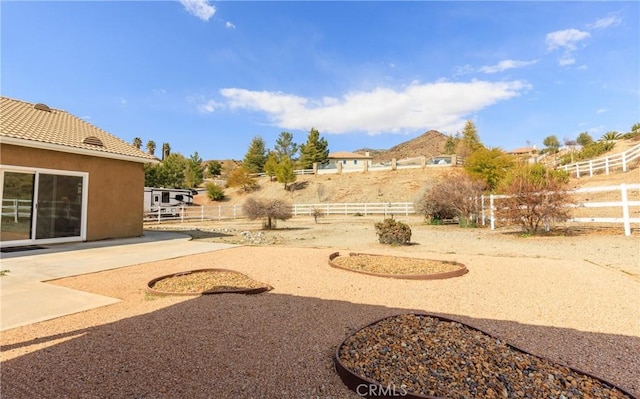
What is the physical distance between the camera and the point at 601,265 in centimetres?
635

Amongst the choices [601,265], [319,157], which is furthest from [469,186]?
[319,157]

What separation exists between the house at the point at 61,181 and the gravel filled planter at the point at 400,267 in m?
8.15

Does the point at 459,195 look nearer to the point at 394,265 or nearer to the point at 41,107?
the point at 394,265

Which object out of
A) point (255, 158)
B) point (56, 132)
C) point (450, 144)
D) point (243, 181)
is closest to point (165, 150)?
point (255, 158)

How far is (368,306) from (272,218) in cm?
1308

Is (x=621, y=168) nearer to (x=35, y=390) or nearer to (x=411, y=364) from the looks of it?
(x=411, y=364)

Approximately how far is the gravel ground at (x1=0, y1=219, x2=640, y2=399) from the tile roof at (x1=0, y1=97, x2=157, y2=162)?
557 cm

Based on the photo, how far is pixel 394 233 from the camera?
9930 mm

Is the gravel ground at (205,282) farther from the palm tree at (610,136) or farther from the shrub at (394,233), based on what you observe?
the palm tree at (610,136)

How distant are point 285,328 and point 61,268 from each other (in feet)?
18.5

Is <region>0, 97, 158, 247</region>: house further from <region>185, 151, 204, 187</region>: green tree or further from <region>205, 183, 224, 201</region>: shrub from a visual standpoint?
<region>185, 151, 204, 187</region>: green tree

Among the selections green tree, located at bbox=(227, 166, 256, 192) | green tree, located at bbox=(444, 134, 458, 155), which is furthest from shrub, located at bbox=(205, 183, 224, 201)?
green tree, located at bbox=(444, 134, 458, 155)

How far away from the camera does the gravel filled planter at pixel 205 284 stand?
15.9 feet

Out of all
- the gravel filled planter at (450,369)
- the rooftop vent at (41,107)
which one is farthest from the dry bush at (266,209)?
the gravel filled planter at (450,369)
